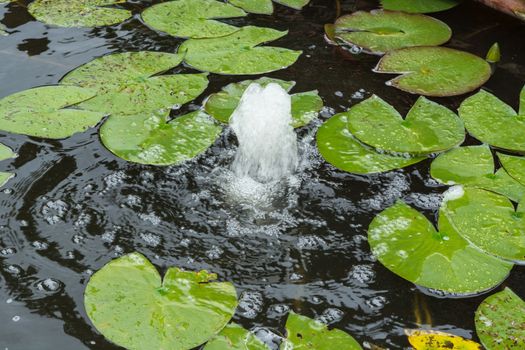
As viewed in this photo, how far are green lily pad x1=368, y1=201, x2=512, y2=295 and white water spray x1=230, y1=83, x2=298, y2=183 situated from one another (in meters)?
0.48

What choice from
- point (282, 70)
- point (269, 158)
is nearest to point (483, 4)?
point (282, 70)

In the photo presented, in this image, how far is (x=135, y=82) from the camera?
293 centimetres

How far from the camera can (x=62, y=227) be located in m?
2.25

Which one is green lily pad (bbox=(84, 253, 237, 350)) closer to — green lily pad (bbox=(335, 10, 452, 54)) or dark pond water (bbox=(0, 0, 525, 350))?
dark pond water (bbox=(0, 0, 525, 350))

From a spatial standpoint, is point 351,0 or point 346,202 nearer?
point 346,202

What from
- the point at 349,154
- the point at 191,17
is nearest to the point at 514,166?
the point at 349,154

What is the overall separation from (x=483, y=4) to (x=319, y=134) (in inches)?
60.1

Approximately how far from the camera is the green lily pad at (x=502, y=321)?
188cm

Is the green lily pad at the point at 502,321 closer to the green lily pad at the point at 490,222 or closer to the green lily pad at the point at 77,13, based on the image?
the green lily pad at the point at 490,222

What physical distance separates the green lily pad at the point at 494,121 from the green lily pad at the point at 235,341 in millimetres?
1334

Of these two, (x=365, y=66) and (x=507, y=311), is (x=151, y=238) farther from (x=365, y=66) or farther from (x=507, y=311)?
(x=365, y=66)

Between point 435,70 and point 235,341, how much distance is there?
175 cm

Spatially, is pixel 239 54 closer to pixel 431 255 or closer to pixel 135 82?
pixel 135 82

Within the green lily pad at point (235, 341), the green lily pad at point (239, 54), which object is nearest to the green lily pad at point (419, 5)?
the green lily pad at point (239, 54)
